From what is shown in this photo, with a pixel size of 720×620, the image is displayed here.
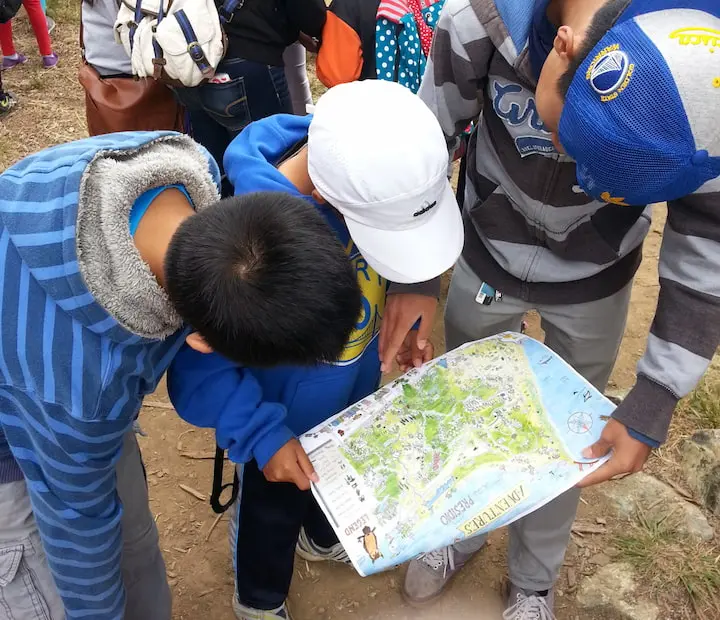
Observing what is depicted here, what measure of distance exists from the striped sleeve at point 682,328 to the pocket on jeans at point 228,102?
1557mm

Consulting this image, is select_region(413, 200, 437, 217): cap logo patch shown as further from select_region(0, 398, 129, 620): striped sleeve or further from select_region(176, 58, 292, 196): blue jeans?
select_region(176, 58, 292, 196): blue jeans

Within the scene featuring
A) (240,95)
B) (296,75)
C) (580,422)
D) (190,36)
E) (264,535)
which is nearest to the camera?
(580,422)

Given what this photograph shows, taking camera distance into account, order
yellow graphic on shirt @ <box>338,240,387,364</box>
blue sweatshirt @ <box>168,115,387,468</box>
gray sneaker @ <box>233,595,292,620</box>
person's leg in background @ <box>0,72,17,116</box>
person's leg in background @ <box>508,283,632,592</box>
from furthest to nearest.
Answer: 1. person's leg in background @ <box>0,72,17,116</box>
2. gray sneaker @ <box>233,595,292,620</box>
3. person's leg in background @ <box>508,283,632,592</box>
4. yellow graphic on shirt @ <box>338,240,387,364</box>
5. blue sweatshirt @ <box>168,115,387,468</box>

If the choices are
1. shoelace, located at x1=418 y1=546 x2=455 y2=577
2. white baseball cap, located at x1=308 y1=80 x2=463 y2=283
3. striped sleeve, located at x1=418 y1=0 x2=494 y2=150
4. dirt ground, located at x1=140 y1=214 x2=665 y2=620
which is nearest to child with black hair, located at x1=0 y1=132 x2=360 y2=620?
white baseball cap, located at x1=308 y1=80 x2=463 y2=283

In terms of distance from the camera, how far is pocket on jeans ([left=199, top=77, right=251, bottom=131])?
225 centimetres

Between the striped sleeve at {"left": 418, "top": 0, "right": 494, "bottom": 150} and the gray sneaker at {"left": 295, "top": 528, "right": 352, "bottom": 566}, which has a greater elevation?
the striped sleeve at {"left": 418, "top": 0, "right": 494, "bottom": 150}

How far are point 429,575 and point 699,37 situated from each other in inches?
58.7

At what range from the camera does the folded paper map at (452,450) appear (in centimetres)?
113

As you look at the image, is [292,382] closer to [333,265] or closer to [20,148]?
[333,265]

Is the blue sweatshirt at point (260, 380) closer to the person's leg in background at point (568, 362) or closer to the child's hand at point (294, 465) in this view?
the child's hand at point (294, 465)

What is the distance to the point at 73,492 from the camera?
39.7 inches

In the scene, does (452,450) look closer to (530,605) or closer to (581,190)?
(581,190)

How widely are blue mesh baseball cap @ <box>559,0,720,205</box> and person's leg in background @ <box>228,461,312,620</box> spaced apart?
91 cm

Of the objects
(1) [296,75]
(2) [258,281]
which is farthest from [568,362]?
(1) [296,75]
